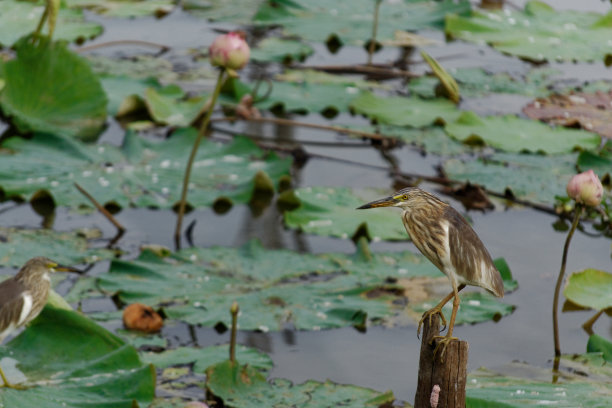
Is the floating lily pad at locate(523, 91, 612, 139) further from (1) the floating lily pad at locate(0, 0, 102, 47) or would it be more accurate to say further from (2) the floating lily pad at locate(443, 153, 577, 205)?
(1) the floating lily pad at locate(0, 0, 102, 47)

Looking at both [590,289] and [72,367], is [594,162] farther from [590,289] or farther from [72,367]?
[72,367]

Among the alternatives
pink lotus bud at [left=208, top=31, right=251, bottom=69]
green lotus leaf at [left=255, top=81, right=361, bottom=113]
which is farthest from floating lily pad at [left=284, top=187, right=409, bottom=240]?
green lotus leaf at [left=255, top=81, right=361, bottom=113]

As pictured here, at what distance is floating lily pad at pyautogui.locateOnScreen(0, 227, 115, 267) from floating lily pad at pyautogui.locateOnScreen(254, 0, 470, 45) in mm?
3490

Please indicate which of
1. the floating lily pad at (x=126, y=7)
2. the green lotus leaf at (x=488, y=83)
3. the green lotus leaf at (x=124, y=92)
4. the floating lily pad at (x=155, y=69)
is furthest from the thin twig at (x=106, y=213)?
the floating lily pad at (x=126, y=7)

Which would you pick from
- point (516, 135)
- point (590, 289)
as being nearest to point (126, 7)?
point (516, 135)

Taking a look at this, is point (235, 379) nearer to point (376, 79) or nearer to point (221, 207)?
point (221, 207)

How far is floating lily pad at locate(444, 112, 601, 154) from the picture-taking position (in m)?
5.89

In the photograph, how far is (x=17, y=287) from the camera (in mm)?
3340

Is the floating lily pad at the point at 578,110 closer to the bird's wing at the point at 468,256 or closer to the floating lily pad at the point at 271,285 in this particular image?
the floating lily pad at the point at 271,285

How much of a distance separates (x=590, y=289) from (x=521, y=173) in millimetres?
1563

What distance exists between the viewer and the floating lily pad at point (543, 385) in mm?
3207

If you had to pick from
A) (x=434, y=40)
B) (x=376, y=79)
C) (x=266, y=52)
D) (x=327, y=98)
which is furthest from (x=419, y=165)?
(x=434, y=40)

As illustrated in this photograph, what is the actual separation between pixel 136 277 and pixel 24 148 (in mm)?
1428

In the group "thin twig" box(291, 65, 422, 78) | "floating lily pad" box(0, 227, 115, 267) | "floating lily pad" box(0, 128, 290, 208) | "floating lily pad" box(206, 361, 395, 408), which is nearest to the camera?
"floating lily pad" box(206, 361, 395, 408)
